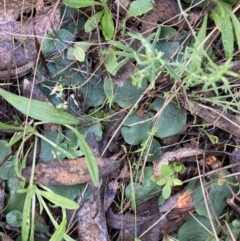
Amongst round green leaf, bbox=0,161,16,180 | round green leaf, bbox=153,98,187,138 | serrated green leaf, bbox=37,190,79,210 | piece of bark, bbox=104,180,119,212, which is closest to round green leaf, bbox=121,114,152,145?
round green leaf, bbox=153,98,187,138

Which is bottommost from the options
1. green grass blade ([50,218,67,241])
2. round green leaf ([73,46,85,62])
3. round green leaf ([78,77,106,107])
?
green grass blade ([50,218,67,241])

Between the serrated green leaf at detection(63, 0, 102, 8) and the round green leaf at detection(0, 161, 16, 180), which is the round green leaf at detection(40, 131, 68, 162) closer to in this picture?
the round green leaf at detection(0, 161, 16, 180)

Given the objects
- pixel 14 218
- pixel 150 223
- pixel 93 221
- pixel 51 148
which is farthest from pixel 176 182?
pixel 14 218

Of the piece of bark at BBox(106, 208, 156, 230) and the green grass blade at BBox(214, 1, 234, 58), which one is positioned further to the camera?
the piece of bark at BBox(106, 208, 156, 230)

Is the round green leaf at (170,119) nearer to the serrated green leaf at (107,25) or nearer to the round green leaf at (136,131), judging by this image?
the round green leaf at (136,131)

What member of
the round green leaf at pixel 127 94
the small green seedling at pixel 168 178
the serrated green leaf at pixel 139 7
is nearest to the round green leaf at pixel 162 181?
the small green seedling at pixel 168 178
